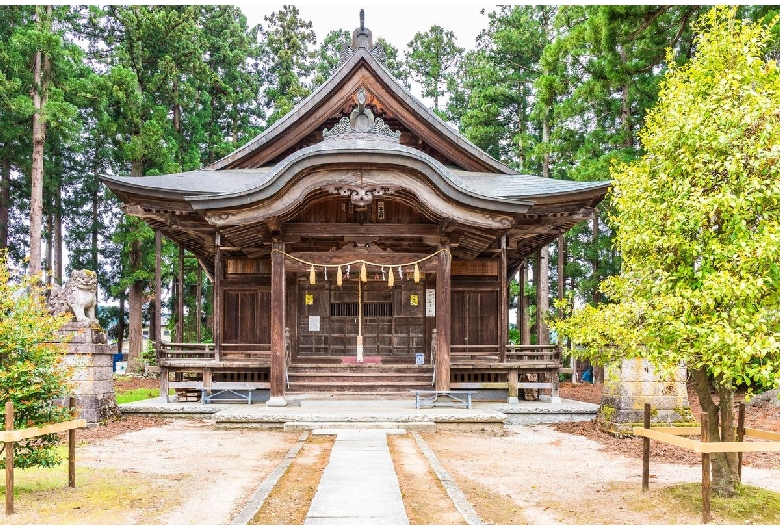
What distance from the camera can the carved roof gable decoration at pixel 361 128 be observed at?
1584cm

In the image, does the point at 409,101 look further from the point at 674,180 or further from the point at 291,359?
the point at 674,180

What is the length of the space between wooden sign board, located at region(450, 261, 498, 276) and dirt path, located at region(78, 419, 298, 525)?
25.1 feet

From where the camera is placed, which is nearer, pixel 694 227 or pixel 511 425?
pixel 694 227

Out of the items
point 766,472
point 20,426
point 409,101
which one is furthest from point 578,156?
point 20,426

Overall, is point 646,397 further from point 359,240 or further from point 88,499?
point 88,499

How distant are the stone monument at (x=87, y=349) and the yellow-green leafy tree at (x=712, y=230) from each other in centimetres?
990

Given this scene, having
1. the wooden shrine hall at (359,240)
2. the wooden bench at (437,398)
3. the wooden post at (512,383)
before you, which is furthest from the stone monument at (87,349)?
the wooden post at (512,383)

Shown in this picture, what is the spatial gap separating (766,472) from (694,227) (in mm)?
4602

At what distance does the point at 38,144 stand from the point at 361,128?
50.6 feet

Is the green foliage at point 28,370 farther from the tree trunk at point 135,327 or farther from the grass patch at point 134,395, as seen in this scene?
the tree trunk at point 135,327

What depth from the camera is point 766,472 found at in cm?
915

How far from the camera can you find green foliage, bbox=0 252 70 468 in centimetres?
690

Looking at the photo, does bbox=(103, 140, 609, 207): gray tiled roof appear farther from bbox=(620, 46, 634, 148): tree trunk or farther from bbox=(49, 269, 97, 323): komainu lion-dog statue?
bbox=(620, 46, 634, 148): tree trunk

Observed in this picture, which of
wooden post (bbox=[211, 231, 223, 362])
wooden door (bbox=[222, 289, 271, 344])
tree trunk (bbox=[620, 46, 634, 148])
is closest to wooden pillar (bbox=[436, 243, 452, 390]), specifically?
wooden post (bbox=[211, 231, 223, 362])
